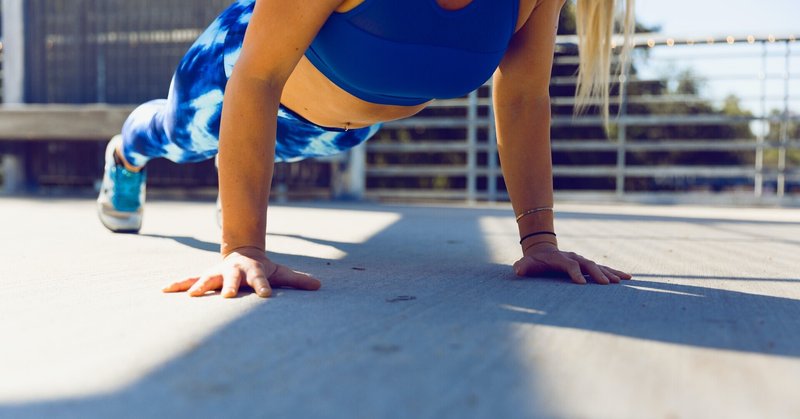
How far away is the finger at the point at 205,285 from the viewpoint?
110cm

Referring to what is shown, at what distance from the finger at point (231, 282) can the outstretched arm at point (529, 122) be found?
0.61 meters

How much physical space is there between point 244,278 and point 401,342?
1.31ft

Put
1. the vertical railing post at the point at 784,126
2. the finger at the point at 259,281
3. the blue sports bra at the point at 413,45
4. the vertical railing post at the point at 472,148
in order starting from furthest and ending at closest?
1. the vertical railing post at the point at 472,148
2. the vertical railing post at the point at 784,126
3. the blue sports bra at the point at 413,45
4. the finger at the point at 259,281

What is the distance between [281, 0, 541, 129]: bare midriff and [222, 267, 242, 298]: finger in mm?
537

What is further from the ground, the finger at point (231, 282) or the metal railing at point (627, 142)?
the metal railing at point (627, 142)

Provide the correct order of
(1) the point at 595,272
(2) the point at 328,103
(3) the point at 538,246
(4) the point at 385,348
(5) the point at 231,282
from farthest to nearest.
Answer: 1. (2) the point at 328,103
2. (3) the point at 538,246
3. (1) the point at 595,272
4. (5) the point at 231,282
5. (4) the point at 385,348

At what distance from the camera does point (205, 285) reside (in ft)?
3.66

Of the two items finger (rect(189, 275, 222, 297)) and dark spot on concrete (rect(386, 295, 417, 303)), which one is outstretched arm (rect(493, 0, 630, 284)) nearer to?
dark spot on concrete (rect(386, 295, 417, 303))

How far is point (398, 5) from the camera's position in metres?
1.29

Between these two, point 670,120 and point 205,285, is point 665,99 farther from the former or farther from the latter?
point 205,285

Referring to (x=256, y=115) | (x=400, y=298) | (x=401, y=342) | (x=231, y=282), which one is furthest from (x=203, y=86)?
(x=401, y=342)

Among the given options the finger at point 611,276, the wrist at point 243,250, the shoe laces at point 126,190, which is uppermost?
the shoe laces at point 126,190

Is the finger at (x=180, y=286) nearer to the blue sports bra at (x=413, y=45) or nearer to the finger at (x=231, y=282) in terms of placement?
the finger at (x=231, y=282)

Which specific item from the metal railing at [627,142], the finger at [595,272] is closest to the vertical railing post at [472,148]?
the metal railing at [627,142]
